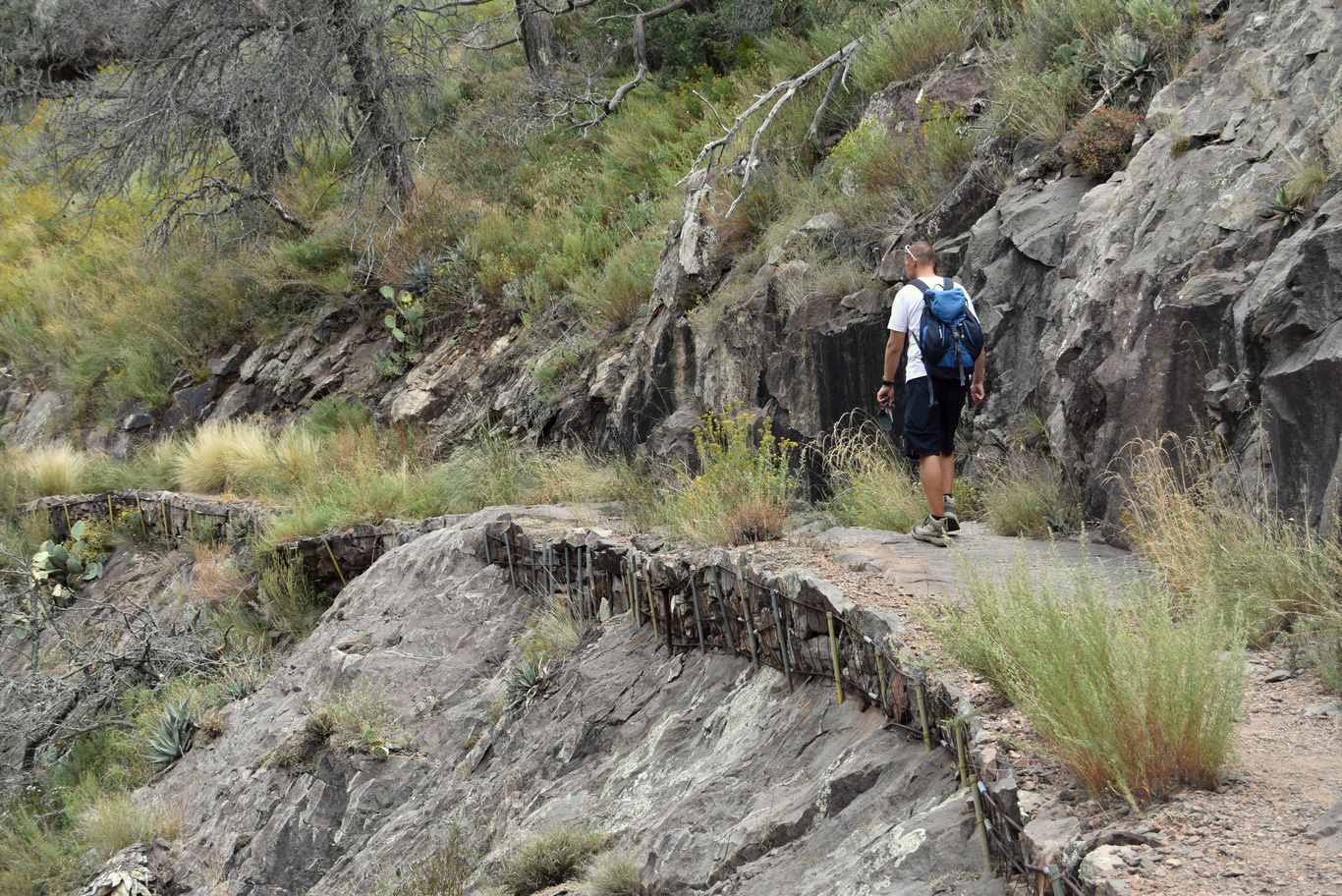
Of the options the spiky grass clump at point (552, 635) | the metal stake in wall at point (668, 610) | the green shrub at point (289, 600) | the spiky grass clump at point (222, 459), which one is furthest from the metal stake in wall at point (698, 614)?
the spiky grass clump at point (222, 459)

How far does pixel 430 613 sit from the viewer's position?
7.82m

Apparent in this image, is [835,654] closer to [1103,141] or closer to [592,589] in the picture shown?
[592,589]

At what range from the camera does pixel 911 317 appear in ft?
19.2

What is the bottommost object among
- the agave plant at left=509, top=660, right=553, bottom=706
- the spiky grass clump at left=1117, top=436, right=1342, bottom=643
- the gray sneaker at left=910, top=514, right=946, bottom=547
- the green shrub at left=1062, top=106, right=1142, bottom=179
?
the agave plant at left=509, top=660, right=553, bottom=706

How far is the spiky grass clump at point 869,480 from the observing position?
639 centimetres

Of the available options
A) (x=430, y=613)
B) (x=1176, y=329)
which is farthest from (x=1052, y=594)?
(x=430, y=613)

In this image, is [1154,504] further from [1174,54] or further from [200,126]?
[200,126]

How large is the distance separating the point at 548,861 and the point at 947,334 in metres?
3.50

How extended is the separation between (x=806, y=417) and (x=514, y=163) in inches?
344

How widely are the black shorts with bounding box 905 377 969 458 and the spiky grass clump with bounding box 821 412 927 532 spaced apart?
1.98 feet

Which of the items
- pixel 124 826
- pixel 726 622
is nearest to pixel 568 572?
pixel 726 622

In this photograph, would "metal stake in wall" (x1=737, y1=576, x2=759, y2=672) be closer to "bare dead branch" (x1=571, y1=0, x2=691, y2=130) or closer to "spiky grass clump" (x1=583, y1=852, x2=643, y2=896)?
"spiky grass clump" (x1=583, y1=852, x2=643, y2=896)

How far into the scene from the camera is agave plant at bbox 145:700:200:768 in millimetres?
8062

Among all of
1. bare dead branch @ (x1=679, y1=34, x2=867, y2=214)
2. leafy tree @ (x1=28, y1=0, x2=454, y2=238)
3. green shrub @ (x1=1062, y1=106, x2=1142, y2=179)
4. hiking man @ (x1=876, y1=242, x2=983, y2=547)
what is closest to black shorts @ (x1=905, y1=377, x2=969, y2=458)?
hiking man @ (x1=876, y1=242, x2=983, y2=547)
